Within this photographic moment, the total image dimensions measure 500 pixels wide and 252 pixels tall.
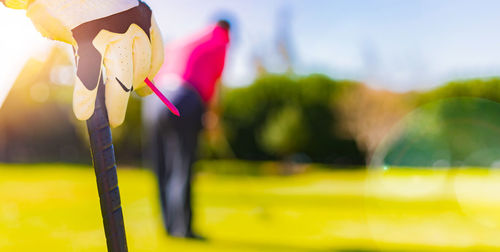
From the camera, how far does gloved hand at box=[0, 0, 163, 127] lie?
0.75m

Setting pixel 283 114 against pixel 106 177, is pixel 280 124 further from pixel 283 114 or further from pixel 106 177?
pixel 106 177

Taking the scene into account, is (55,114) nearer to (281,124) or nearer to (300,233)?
(281,124)

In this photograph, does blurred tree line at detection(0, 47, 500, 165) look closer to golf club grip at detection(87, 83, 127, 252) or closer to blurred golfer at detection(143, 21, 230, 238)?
blurred golfer at detection(143, 21, 230, 238)

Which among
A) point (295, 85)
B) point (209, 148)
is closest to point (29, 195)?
point (209, 148)

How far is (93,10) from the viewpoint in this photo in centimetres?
77

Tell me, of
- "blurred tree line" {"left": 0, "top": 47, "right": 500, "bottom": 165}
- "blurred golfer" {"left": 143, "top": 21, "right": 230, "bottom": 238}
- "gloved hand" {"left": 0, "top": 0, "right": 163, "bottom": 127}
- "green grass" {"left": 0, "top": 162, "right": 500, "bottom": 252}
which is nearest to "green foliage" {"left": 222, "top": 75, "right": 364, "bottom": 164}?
"blurred tree line" {"left": 0, "top": 47, "right": 500, "bottom": 165}

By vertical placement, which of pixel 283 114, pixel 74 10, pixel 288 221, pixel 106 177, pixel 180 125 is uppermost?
pixel 283 114

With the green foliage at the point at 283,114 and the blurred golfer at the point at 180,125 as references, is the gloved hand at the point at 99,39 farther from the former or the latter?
the green foliage at the point at 283,114

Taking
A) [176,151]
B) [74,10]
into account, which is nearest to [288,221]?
[176,151]

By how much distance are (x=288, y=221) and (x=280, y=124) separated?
311 inches

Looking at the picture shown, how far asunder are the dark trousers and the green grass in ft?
0.56

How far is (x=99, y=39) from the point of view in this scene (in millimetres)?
778

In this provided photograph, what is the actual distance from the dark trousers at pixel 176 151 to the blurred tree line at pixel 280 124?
848 cm

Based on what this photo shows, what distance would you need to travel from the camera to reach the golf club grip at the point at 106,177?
74cm
